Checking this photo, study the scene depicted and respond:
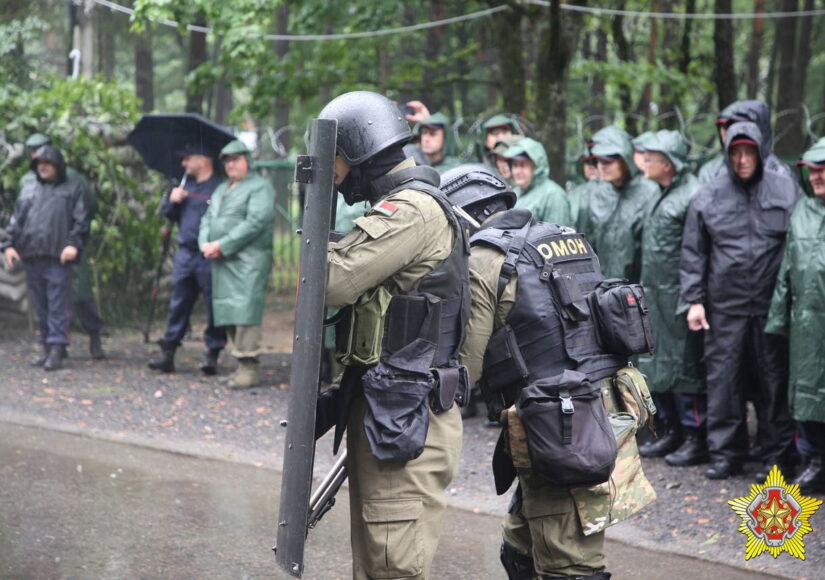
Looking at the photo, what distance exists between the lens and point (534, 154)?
7598 mm

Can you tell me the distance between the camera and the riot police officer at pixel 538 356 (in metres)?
3.73

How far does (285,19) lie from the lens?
2197 cm

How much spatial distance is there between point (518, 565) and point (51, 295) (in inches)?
270

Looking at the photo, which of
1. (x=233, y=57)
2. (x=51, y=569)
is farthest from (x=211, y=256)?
(x=51, y=569)

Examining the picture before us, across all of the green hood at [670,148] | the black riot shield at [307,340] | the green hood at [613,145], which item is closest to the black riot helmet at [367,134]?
the black riot shield at [307,340]

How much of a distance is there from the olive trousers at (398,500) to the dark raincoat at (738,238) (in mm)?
3204

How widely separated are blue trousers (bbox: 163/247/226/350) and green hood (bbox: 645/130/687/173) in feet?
14.0

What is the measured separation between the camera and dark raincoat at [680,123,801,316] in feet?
20.3

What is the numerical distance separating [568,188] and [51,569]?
24.1 ft

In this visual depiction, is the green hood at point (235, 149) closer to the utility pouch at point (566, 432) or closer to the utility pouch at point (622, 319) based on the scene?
the utility pouch at point (622, 319)

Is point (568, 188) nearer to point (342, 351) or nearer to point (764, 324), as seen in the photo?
point (764, 324)

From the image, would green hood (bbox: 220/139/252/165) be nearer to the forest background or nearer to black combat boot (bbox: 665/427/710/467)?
the forest background

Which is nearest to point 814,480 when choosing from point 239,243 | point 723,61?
point 239,243

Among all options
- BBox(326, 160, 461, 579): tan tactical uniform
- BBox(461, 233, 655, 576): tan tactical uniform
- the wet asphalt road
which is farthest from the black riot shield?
the wet asphalt road
